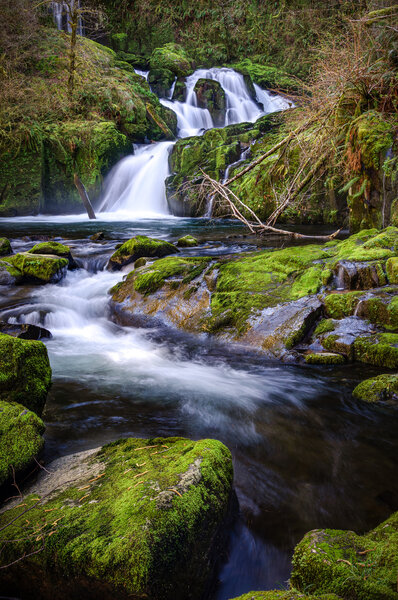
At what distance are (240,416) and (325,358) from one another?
4.41 ft

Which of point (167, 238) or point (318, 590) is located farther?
point (167, 238)

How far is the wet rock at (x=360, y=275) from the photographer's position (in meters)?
4.80

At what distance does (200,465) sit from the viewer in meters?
1.96

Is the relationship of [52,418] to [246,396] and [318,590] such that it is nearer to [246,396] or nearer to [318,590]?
[246,396]

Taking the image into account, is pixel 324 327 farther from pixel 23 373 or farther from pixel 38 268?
pixel 38 268

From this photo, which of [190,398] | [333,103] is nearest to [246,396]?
[190,398]

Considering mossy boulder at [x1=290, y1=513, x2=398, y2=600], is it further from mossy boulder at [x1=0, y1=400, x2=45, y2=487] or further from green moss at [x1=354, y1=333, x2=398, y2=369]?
green moss at [x1=354, y1=333, x2=398, y2=369]

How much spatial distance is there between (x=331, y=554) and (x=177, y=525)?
0.67m

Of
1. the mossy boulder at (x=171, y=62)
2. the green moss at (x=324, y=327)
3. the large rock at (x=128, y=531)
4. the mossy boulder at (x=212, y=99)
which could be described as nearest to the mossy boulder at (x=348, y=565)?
the large rock at (x=128, y=531)

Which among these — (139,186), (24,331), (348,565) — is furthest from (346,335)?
(139,186)

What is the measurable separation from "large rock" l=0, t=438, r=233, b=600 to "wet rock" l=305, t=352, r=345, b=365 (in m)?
2.50

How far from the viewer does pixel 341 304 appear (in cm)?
462

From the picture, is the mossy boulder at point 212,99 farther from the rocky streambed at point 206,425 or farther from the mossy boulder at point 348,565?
the mossy boulder at point 348,565

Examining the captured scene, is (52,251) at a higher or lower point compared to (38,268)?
higher
